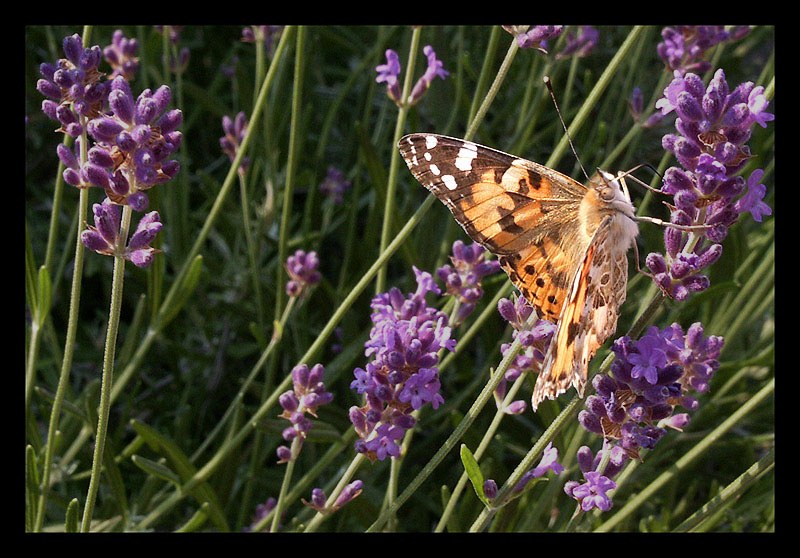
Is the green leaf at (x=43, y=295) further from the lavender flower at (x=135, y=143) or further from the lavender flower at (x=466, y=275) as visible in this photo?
the lavender flower at (x=466, y=275)

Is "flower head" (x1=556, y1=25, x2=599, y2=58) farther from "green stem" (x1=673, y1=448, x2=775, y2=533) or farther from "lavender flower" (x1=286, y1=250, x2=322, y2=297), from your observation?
"green stem" (x1=673, y1=448, x2=775, y2=533)

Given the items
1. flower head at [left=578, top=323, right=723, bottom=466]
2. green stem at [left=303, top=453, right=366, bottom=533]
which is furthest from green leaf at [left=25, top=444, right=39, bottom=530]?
flower head at [left=578, top=323, right=723, bottom=466]

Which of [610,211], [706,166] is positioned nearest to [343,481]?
[610,211]

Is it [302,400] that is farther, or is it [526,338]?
[302,400]

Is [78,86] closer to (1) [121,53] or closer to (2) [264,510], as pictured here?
(1) [121,53]

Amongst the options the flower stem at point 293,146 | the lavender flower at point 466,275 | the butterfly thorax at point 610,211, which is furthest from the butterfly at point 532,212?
the flower stem at point 293,146

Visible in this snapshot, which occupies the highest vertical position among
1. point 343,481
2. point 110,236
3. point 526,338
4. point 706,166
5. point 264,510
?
point 706,166

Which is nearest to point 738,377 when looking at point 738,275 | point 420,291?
point 738,275
